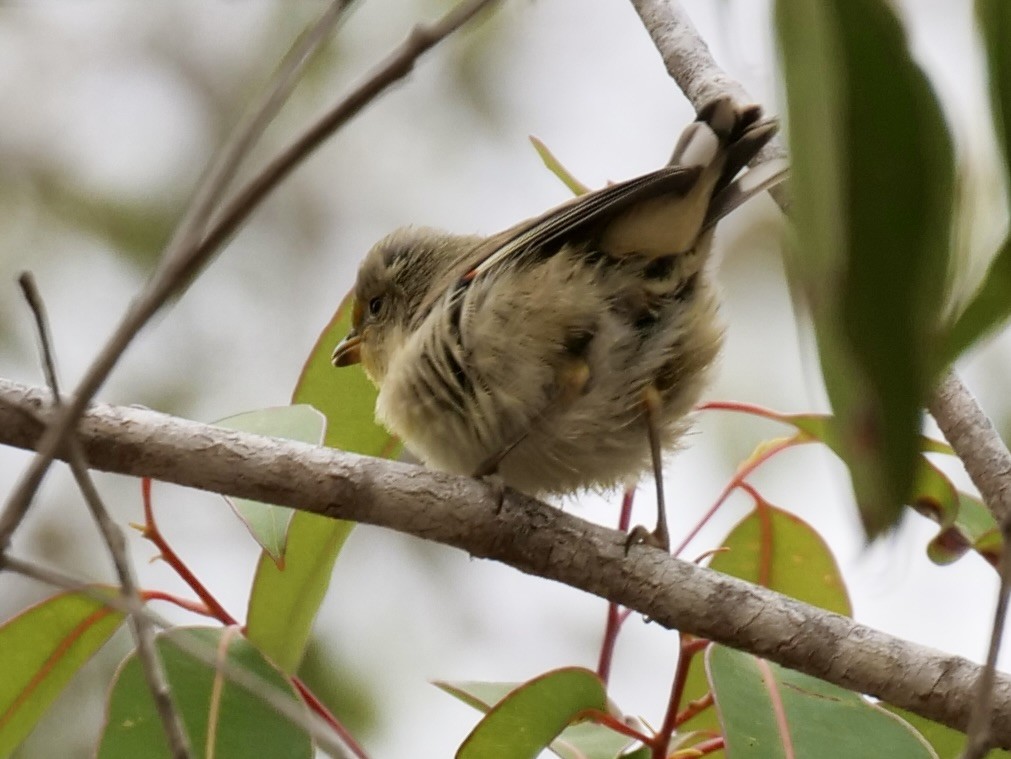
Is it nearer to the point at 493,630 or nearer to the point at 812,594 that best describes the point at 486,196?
the point at 493,630

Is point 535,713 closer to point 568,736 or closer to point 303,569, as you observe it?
point 568,736

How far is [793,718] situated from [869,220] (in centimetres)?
137

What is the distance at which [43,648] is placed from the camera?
2.29 m

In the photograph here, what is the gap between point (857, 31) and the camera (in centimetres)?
80

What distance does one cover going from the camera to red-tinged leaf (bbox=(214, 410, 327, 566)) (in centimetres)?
205

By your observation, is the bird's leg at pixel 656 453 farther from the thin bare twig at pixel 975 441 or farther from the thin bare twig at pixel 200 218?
the thin bare twig at pixel 200 218

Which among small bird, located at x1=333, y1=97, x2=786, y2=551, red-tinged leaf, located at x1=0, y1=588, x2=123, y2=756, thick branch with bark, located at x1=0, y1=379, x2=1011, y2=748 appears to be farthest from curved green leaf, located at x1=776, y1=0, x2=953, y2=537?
red-tinged leaf, located at x1=0, y1=588, x2=123, y2=756

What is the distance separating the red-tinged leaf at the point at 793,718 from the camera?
1906mm

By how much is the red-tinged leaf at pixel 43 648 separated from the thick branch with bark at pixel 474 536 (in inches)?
18.7

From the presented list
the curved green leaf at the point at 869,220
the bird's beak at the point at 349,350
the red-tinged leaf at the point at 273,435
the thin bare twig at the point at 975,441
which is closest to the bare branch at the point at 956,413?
the thin bare twig at the point at 975,441

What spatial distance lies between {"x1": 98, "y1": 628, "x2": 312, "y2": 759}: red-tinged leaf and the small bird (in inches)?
24.9

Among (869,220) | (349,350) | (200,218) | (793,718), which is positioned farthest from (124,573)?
(349,350)

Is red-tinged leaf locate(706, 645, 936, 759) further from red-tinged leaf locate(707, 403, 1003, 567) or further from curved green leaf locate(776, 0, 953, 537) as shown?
curved green leaf locate(776, 0, 953, 537)

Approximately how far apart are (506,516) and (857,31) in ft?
4.50
